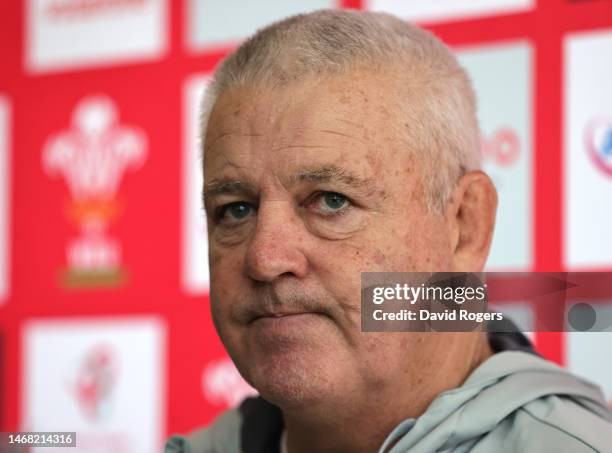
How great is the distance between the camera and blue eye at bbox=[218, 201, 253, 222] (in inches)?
42.8

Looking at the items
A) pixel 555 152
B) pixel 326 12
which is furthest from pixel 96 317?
pixel 326 12

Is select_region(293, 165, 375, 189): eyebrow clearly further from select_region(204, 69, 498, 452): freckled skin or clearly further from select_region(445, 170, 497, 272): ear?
select_region(445, 170, 497, 272): ear

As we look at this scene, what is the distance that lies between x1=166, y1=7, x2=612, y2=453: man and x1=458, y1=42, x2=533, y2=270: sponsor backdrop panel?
2.35 ft

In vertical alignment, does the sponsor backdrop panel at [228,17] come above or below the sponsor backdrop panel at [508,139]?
above

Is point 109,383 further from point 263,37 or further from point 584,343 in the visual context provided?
point 263,37

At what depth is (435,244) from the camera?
3.52ft

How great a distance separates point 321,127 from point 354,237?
0.14m

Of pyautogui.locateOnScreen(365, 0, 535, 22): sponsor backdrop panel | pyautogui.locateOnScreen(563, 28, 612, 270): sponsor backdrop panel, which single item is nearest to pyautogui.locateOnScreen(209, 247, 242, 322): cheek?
pyautogui.locateOnScreen(563, 28, 612, 270): sponsor backdrop panel

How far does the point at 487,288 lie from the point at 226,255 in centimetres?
35

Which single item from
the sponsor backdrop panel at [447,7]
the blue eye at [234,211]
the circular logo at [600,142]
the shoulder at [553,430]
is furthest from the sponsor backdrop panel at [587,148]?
the blue eye at [234,211]

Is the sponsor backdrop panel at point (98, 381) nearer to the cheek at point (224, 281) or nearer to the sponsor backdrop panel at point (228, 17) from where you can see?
the sponsor backdrop panel at point (228, 17)

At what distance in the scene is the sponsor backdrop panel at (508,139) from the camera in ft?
5.99

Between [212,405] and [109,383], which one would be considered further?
[109,383]

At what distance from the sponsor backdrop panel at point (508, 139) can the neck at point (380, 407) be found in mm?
712
